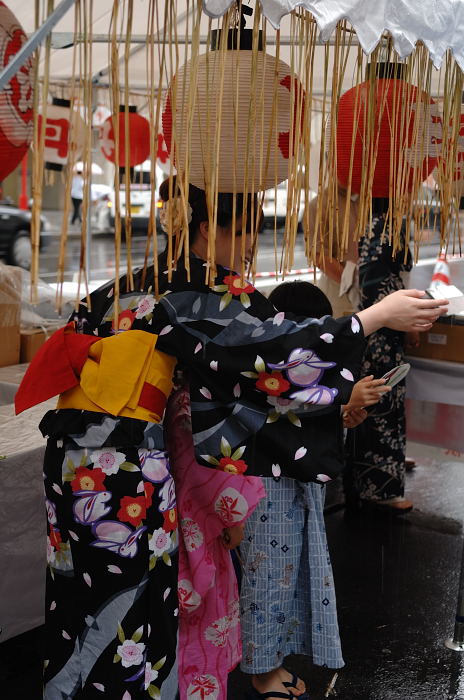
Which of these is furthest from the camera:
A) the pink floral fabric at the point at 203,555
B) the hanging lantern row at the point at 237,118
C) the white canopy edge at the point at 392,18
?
the pink floral fabric at the point at 203,555

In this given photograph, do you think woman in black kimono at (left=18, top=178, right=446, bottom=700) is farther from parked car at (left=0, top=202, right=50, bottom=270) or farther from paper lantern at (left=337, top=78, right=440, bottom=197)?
parked car at (left=0, top=202, right=50, bottom=270)

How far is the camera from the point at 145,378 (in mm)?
1887

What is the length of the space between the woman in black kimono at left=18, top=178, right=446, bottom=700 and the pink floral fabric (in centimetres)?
15

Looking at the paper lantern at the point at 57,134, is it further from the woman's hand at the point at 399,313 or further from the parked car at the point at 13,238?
the parked car at the point at 13,238

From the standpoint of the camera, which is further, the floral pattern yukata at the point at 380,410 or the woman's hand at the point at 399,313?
the floral pattern yukata at the point at 380,410

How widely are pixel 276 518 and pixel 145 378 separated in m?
0.75

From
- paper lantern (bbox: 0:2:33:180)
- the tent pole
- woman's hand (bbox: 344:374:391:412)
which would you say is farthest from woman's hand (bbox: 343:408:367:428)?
the tent pole

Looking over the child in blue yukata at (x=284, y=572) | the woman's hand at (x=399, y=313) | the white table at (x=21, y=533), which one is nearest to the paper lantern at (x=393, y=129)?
the woman's hand at (x=399, y=313)

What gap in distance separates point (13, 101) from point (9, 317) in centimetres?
227

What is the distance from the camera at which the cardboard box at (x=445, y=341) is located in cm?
339

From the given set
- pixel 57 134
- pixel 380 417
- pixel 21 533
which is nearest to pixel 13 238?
pixel 57 134

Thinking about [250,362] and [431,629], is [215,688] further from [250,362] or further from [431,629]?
[431,629]

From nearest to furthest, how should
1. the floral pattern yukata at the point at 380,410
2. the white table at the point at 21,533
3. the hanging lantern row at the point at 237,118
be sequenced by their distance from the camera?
the hanging lantern row at the point at 237,118 → the white table at the point at 21,533 → the floral pattern yukata at the point at 380,410

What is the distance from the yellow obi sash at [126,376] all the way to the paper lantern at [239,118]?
1.38ft
